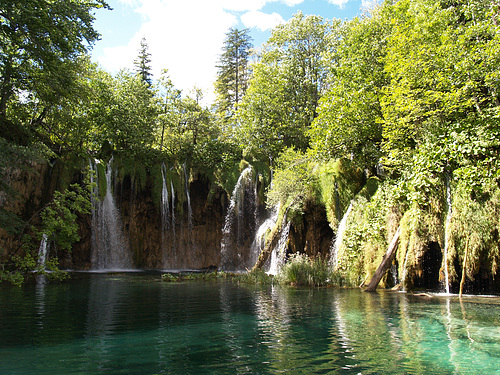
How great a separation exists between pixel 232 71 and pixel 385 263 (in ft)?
133

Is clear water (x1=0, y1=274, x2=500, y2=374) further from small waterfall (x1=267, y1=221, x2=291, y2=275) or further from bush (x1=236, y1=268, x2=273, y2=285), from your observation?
small waterfall (x1=267, y1=221, x2=291, y2=275)

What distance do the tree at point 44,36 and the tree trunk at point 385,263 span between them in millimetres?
12947

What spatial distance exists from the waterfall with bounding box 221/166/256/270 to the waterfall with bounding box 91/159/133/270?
729cm

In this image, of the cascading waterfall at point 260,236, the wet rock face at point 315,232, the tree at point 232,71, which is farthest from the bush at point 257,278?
the tree at point 232,71

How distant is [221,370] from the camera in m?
4.55

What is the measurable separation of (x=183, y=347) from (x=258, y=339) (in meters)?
1.27

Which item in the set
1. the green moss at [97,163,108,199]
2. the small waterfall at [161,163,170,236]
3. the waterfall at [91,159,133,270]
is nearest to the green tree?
the small waterfall at [161,163,170,236]

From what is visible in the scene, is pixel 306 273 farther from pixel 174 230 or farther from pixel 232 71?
pixel 232 71

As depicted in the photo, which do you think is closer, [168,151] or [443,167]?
[443,167]

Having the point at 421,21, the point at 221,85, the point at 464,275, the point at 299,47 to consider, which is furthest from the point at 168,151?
the point at 464,275

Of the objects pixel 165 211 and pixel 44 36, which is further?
pixel 165 211

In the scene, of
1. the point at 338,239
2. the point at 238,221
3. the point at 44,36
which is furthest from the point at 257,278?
the point at 44,36

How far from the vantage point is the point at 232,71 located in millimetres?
48406

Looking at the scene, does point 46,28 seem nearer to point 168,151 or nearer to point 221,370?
point 221,370
